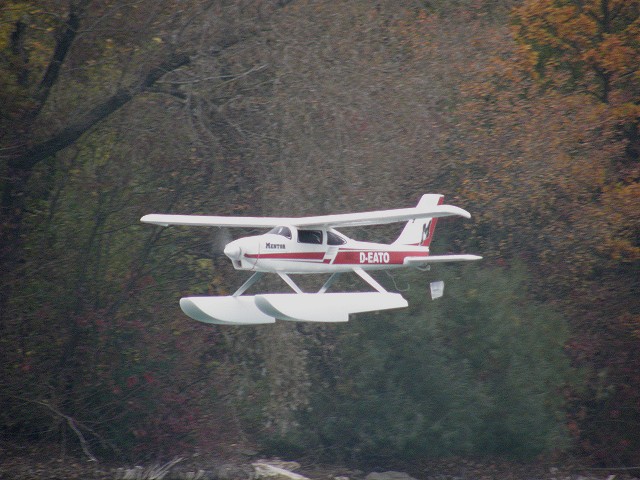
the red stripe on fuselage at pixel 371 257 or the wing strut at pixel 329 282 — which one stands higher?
the red stripe on fuselage at pixel 371 257

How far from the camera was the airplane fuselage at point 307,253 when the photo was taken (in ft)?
30.5

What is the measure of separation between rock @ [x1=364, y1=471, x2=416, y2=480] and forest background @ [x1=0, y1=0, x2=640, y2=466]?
0.42 metres

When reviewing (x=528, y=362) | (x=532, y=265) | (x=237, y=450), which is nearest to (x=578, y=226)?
(x=532, y=265)

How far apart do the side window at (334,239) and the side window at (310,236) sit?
137 millimetres

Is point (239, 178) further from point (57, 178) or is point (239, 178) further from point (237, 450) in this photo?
point (237, 450)

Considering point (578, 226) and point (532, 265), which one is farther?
point (532, 265)

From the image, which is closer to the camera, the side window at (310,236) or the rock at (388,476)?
the side window at (310,236)

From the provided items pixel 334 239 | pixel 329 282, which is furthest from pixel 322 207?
pixel 334 239

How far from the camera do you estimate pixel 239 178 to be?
15.0 meters

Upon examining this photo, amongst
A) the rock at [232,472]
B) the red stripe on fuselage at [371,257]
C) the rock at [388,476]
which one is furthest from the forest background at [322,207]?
the red stripe on fuselage at [371,257]

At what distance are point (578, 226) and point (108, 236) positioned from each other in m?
9.05

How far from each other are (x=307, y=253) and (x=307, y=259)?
2.9 inches

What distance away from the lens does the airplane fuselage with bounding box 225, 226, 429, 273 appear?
30.5ft

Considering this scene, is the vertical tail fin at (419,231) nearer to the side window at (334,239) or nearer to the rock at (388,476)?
the side window at (334,239)
